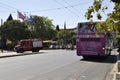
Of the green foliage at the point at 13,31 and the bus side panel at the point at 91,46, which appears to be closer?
the bus side panel at the point at 91,46

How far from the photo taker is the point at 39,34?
350 ft

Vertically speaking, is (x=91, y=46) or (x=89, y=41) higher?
(x=89, y=41)

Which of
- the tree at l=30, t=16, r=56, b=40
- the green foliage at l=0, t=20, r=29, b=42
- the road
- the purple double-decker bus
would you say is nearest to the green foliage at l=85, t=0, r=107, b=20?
the road

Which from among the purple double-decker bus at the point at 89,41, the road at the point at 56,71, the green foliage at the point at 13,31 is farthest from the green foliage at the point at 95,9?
the green foliage at the point at 13,31

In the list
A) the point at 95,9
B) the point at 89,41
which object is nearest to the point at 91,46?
the point at 89,41

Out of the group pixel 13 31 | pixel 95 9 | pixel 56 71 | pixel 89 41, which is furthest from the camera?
pixel 13 31

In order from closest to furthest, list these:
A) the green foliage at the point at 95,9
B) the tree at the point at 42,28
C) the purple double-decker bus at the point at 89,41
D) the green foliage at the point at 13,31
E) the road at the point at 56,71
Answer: the green foliage at the point at 95,9
the road at the point at 56,71
the purple double-decker bus at the point at 89,41
the green foliage at the point at 13,31
the tree at the point at 42,28

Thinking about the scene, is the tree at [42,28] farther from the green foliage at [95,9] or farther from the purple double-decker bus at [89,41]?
the green foliage at [95,9]

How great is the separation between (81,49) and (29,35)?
68499 millimetres

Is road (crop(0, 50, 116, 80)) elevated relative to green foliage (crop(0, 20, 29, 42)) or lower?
lower

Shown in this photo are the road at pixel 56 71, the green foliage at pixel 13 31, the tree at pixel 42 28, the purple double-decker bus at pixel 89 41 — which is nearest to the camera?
the road at pixel 56 71

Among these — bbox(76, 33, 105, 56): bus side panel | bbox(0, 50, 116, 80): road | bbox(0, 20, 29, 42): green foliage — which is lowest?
bbox(0, 50, 116, 80): road

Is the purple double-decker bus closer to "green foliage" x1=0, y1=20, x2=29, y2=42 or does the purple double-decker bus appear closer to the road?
the road

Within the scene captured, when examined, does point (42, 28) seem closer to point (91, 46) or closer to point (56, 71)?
point (91, 46)
